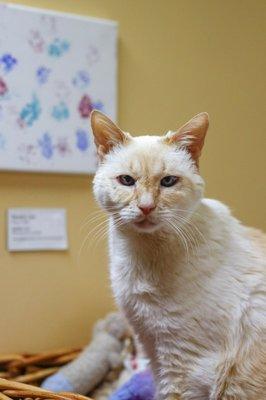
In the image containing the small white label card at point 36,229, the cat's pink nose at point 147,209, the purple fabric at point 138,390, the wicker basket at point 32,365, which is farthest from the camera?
the small white label card at point 36,229

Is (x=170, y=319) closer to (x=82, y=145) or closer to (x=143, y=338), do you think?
(x=143, y=338)

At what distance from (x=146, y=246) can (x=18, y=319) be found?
813 mm

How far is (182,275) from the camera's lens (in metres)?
1.08

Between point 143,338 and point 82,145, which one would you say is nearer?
point 143,338

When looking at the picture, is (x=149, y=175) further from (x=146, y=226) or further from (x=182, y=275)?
(x=182, y=275)

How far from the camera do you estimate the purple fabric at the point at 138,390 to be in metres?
1.39

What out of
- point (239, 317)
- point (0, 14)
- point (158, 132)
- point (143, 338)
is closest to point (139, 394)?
point (143, 338)

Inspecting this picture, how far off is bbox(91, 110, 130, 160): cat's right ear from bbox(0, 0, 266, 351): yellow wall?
67 cm

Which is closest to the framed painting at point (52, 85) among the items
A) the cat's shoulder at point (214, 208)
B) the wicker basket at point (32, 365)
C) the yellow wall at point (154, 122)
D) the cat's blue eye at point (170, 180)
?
the yellow wall at point (154, 122)

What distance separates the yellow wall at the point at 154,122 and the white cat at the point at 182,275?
699mm

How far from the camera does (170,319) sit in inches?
41.9

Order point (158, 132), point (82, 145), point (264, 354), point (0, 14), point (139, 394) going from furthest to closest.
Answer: point (158, 132) < point (82, 145) < point (0, 14) < point (139, 394) < point (264, 354)

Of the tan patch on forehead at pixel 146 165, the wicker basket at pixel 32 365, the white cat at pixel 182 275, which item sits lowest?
A: the wicker basket at pixel 32 365

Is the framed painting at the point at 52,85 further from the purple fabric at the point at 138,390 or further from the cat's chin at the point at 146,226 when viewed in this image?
the cat's chin at the point at 146,226
